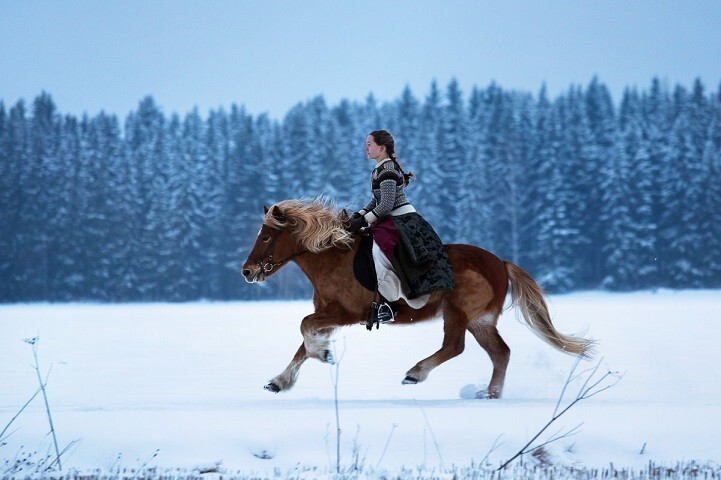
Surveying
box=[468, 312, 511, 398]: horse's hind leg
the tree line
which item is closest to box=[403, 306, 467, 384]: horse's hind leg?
box=[468, 312, 511, 398]: horse's hind leg

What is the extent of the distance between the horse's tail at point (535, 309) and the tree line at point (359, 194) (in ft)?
166

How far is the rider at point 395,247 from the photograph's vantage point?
8445 mm

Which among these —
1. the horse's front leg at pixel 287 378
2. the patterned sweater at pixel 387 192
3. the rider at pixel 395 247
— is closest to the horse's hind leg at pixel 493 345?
the rider at pixel 395 247

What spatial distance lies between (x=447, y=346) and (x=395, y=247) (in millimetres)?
1066

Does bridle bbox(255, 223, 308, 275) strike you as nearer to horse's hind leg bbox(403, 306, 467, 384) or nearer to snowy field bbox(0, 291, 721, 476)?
snowy field bbox(0, 291, 721, 476)

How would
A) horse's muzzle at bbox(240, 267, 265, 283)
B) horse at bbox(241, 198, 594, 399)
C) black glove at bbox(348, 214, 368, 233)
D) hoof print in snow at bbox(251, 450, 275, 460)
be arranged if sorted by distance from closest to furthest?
1. hoof print in snow at bbox(251, 450, 275, 460)
2. horse at bbox(241, 198, 594, 399)
3. horse's muzzle at bbox(240, 267, 265, 283)
4. black glove at bbox(348, 214, 368, 233)

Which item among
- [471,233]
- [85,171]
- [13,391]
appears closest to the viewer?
[13,391]

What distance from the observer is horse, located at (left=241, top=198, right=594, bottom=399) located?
8430mm

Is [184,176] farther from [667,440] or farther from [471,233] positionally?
[667,440]

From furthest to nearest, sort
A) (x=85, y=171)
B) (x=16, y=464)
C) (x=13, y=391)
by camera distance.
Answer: (x=85, y=171) < (x=13, y=391) < (x=16, y=464)

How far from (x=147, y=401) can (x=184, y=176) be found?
59234mm

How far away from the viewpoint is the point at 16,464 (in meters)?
6.01

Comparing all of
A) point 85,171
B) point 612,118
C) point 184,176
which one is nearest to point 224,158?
point 184,176

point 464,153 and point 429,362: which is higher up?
point 464,153
